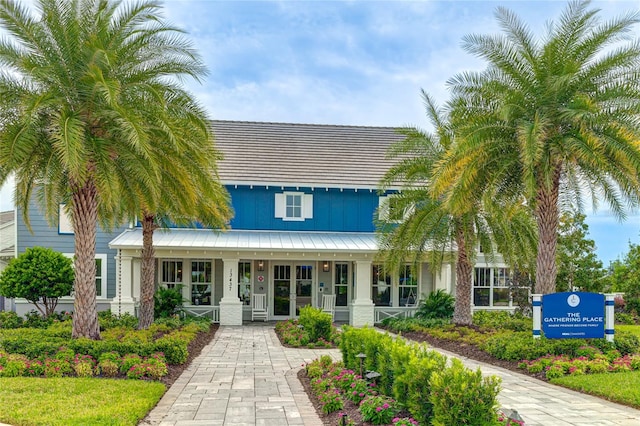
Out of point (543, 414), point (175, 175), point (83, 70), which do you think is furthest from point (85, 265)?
point (543, 414)

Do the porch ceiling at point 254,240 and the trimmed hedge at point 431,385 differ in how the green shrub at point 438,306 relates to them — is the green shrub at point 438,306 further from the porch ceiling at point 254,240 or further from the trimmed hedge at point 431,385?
the trimmed hedge at point 431,385

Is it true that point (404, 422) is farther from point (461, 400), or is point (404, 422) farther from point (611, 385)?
point (611, 385)

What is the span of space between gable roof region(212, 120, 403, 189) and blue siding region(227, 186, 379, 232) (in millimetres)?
406

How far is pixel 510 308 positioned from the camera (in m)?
22.3

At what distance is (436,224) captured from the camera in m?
16.7

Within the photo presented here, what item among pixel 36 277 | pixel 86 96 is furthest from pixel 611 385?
pixel 36 277

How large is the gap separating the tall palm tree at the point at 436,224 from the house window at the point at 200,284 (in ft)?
25.4

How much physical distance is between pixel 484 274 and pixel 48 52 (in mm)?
17624

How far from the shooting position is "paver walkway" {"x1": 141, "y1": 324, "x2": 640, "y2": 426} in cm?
745

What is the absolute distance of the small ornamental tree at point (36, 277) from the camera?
58.8 ft

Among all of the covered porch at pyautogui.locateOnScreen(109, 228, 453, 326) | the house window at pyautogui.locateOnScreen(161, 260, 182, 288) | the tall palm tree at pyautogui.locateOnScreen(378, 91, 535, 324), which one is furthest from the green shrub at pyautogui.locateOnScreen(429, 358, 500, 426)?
the house window at pyautogui.locateOnScreen(161, 260, 182, 288)

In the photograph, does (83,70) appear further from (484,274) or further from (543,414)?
(484,274)

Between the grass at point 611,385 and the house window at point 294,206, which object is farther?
the house window at point 294,206

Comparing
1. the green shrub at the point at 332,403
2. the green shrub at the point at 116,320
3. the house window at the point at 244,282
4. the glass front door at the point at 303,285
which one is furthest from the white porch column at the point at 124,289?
the green shrub at the point at 332,403
